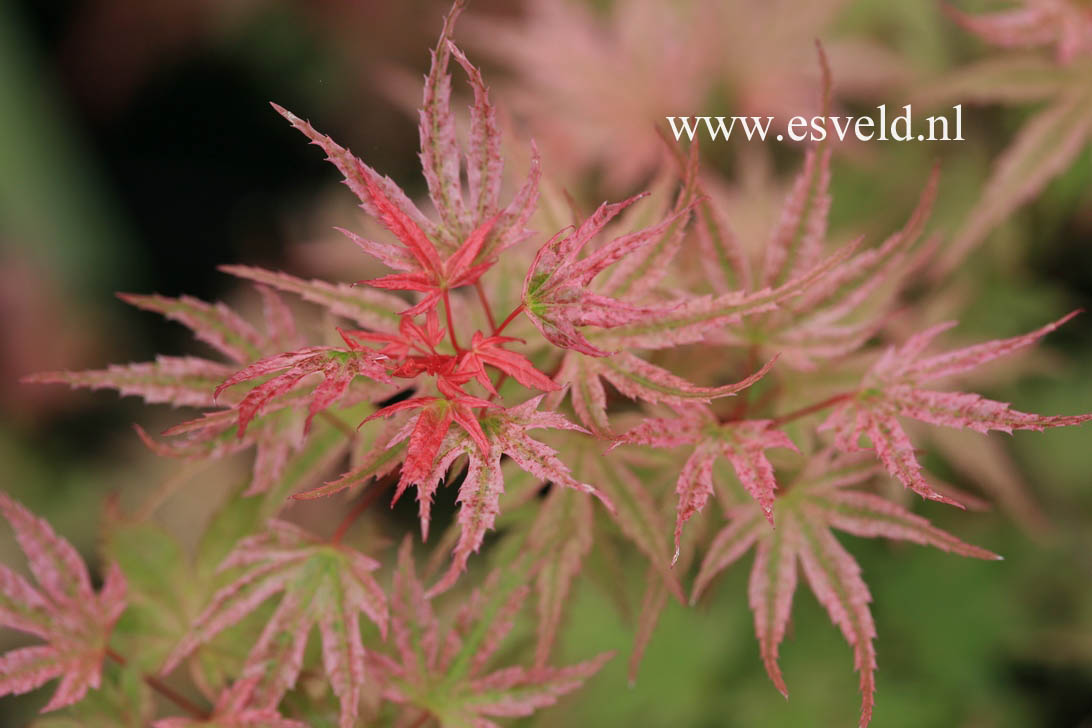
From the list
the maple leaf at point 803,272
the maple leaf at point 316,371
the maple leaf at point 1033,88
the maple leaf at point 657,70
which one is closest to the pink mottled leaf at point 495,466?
the maple leaf at point 316,371

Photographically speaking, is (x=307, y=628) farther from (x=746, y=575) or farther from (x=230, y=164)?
(x=230, y=164)

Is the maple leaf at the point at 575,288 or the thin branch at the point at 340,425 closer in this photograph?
the maple leaf at the point at 575,288

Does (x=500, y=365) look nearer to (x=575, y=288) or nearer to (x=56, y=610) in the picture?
(x=575, y=288)

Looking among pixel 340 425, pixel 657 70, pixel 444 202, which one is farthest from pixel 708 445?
pixel 657 70

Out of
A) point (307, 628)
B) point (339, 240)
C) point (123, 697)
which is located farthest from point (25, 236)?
point (307, 628)

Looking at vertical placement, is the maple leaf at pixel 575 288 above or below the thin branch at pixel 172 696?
above

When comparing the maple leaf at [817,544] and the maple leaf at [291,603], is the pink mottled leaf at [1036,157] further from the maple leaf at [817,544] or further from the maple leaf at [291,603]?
the maple leaf at [291,603]

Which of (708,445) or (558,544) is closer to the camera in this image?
(708,445)
